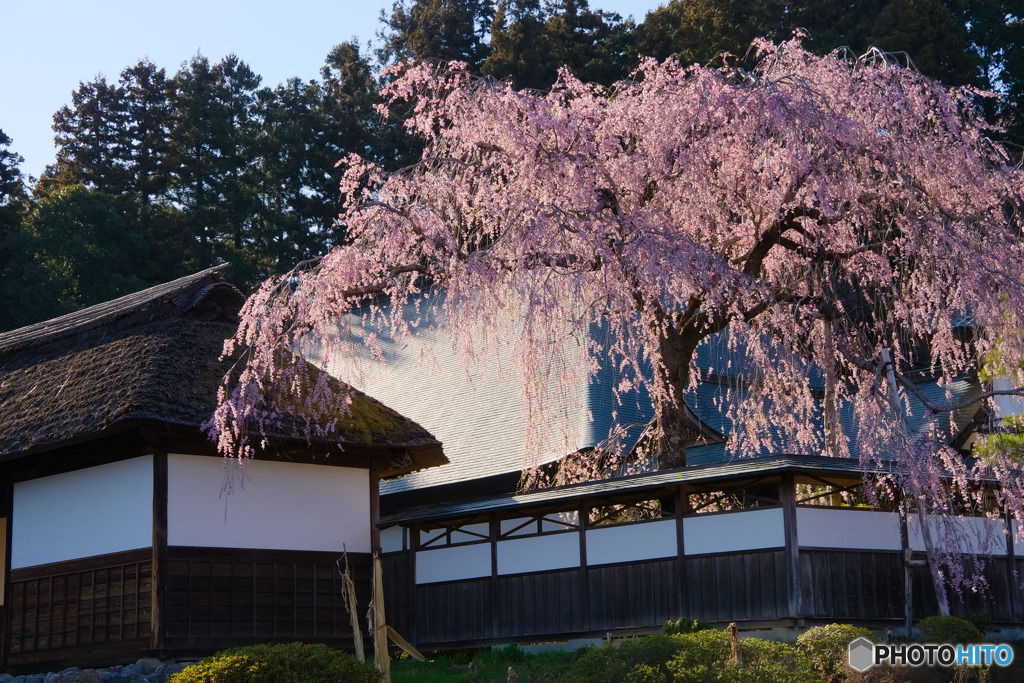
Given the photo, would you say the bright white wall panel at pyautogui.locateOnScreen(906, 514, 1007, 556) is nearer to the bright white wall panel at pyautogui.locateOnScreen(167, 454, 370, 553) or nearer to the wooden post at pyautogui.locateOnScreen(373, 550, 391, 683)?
the wooden post at pyautogui.locateOnScreen(373, 550, 391, 683)

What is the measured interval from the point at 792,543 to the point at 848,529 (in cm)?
118

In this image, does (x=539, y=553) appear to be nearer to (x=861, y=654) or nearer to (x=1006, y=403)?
(x=861, y=654)

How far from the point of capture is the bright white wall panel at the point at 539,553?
1650 centimetres

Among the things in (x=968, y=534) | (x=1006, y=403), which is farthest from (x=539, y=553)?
(x=1006, y=403)

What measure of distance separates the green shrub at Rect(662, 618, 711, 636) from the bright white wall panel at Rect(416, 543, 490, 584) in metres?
4.02

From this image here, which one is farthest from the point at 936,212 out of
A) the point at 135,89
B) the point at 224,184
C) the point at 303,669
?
the point at 135,89

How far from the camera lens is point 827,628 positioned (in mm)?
11836

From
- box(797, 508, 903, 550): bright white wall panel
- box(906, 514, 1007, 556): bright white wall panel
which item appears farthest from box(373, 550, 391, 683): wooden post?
box(906, 514, 1007, 556): bright white wall panel

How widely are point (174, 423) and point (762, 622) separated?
24.7 ft

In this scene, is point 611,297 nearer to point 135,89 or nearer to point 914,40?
point 914,40

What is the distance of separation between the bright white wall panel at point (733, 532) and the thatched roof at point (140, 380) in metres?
3.87

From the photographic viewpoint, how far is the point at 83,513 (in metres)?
14.2

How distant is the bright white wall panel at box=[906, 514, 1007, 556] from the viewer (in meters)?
14.4

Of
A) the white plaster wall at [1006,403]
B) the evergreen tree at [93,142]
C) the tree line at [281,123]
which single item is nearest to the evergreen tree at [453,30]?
the tree line at [281,123]
